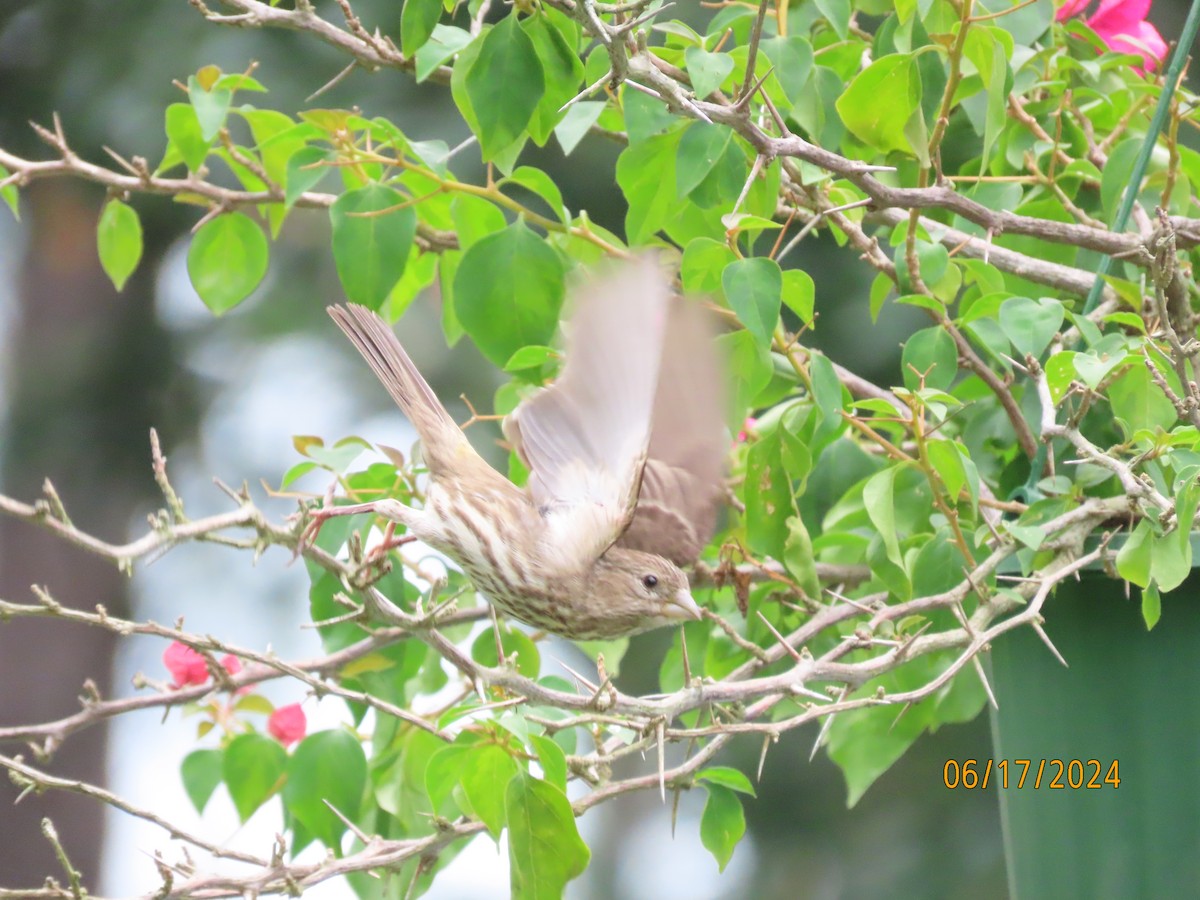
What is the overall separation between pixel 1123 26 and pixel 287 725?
1.58 m

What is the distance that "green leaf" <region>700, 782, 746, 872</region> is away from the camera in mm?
1592

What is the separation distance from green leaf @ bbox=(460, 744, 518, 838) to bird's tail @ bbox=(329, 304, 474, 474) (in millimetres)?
587

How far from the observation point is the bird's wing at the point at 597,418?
1.65 m

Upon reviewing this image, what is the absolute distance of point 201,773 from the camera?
2014 mm

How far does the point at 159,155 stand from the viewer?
3.97 m

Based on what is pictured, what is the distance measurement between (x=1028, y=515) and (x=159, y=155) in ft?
9.89

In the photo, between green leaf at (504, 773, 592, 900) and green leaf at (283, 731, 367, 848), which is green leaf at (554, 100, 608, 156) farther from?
green leaf at (283, 731, 367, 848)

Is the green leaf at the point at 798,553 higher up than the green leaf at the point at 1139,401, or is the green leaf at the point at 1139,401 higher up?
the green leaf at the point at 1139,401

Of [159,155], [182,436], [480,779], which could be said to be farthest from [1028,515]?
[182,436]

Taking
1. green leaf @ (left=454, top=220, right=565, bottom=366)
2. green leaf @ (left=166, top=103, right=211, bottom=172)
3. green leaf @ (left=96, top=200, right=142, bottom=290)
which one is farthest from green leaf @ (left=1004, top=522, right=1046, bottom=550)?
green leaf @ (left=96, top=200, right=142, bottom=290)

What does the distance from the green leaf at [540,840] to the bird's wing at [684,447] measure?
526mm

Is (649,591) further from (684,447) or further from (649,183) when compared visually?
(649,183)

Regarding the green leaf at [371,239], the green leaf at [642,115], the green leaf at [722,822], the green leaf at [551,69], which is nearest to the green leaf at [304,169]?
the green leaf at [371,239]

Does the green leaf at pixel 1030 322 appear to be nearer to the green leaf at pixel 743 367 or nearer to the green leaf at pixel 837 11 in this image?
the green leaf at pixel 743 367
